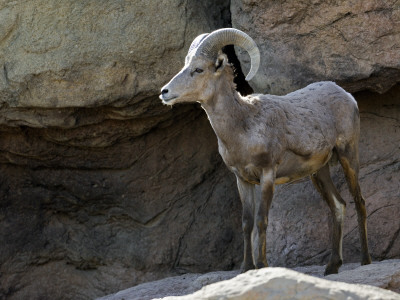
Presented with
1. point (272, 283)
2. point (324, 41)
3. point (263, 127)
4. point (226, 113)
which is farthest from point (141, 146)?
point (272, 283)

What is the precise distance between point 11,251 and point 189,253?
2.34 metres

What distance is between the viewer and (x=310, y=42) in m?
9.56

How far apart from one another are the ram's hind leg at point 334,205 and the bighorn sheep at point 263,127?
1cm

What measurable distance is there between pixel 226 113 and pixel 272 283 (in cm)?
324

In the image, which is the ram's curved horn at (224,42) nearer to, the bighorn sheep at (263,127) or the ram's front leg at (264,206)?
the bighorn sheep at (263,127)

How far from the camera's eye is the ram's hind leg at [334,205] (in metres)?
8.97

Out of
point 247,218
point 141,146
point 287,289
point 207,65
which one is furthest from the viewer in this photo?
point 141,146

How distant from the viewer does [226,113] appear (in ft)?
27.1

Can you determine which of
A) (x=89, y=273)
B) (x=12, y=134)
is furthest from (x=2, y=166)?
(x=89, y=273)

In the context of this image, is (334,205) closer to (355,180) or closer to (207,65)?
(355,180)

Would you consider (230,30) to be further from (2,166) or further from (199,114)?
(2,166)

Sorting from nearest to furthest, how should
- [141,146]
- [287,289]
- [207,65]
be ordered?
[287,289] < [207,65] < [141,146]

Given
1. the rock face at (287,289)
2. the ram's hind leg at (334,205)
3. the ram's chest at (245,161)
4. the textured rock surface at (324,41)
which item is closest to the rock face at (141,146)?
the textured rock surface at (324,41)

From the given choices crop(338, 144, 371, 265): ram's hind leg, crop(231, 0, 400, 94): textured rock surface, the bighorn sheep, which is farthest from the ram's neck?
crop(231, 0, 400, 94): textured rock surface
